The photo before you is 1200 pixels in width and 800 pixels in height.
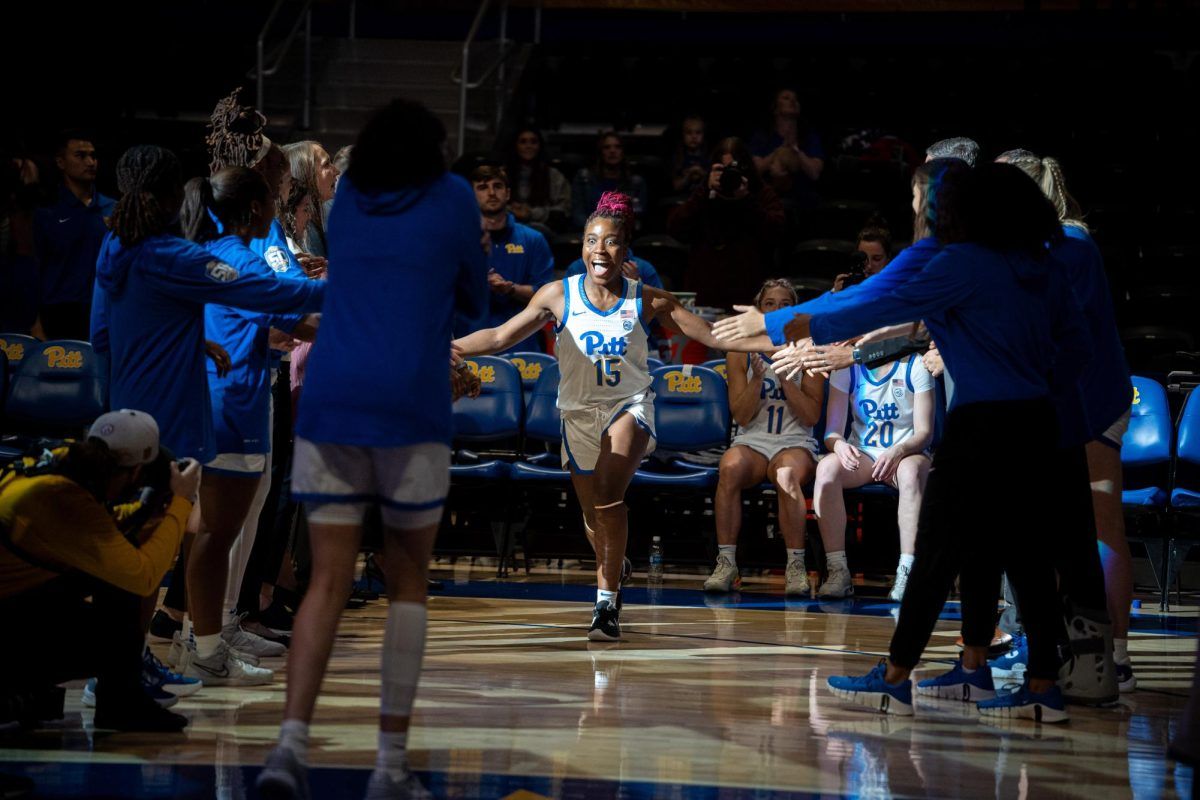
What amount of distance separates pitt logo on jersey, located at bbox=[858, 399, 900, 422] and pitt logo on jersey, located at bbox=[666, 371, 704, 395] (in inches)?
38.1

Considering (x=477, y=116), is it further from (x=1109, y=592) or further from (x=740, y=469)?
(x=1109, y=592)

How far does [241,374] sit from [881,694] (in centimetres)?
230

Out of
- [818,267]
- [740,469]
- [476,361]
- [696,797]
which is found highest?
[818,267]

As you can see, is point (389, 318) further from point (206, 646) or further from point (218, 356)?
point (206, 646)

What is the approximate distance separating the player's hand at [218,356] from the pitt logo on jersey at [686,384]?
14.0ft

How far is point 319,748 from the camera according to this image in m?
3.70

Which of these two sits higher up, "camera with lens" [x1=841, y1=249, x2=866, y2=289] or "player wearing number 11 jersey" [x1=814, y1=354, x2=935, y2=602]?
"camera with lens" [x1=841, y1=249, x2=866, y2=289]

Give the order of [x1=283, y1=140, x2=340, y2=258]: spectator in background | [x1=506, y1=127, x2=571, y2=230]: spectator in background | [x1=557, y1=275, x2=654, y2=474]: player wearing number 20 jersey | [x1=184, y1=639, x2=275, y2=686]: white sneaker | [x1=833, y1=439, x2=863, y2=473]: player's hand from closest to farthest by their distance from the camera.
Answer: [x1=184, y1=639, x2=275, y2=686]: white sneaker
[x1=283, y1=140, x2=340, y2=258]: spectator in background
[x1=557, y1=275, x2=654, y2=474]: player wearing number 20 jersey
[x1=833, y1=439, x2=863, y2=473]: player's hand
[x1=506, y1=127, x2=571, y2=230]: spectator in background

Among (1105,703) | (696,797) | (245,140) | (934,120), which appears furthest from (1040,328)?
(934,120)

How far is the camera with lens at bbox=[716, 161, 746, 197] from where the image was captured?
9.54m

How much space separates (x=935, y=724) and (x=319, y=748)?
1.87 m

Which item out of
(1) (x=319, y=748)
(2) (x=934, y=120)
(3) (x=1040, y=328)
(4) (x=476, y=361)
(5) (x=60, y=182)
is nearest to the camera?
(1) (x=319, y=748)

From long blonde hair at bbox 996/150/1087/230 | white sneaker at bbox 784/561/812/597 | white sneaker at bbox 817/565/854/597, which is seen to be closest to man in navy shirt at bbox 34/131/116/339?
white sneaker at bbox 784/561/812/597

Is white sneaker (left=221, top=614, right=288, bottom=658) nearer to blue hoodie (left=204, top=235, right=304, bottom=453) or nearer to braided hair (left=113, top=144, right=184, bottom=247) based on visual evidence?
blue hoodie (left=204, top=235, right=304, bottom=453)
